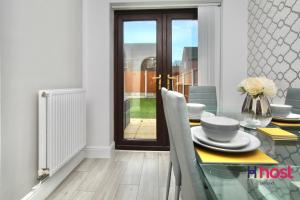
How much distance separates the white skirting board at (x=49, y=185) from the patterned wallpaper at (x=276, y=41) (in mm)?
2353

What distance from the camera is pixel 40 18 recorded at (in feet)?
5.55

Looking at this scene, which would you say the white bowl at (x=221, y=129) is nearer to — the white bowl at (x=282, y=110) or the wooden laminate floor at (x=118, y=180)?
the white bowl at (x=282, y=110)

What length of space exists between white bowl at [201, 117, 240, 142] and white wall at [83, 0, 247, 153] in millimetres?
2069

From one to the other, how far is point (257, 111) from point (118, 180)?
154 centimetres

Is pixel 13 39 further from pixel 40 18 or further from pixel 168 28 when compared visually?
pixel 168 28

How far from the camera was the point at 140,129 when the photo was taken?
3234 mm

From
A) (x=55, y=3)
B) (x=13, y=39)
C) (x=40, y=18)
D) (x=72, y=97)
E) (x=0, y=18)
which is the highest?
(x=55, y=3)

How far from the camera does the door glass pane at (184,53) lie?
3.04 metres

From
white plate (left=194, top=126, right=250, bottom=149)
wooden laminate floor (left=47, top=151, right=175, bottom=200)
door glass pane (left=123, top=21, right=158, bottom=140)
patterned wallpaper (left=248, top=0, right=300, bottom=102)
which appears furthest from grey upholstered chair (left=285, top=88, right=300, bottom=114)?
door glass pane (left=123, top=21, right=158, bottom=140)

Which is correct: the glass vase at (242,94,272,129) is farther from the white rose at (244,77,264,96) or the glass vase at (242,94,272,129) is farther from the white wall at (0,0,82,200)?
the white wall at (0,0,82,200)

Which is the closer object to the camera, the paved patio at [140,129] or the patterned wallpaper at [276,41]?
the patterned wallpaper at [276,41]

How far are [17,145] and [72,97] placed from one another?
771mm

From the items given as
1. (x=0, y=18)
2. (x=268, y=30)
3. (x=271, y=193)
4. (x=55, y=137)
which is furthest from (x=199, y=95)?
(x=0, y=18)

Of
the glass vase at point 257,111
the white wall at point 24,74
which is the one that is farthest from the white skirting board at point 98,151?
the glass vase at point 257,111
